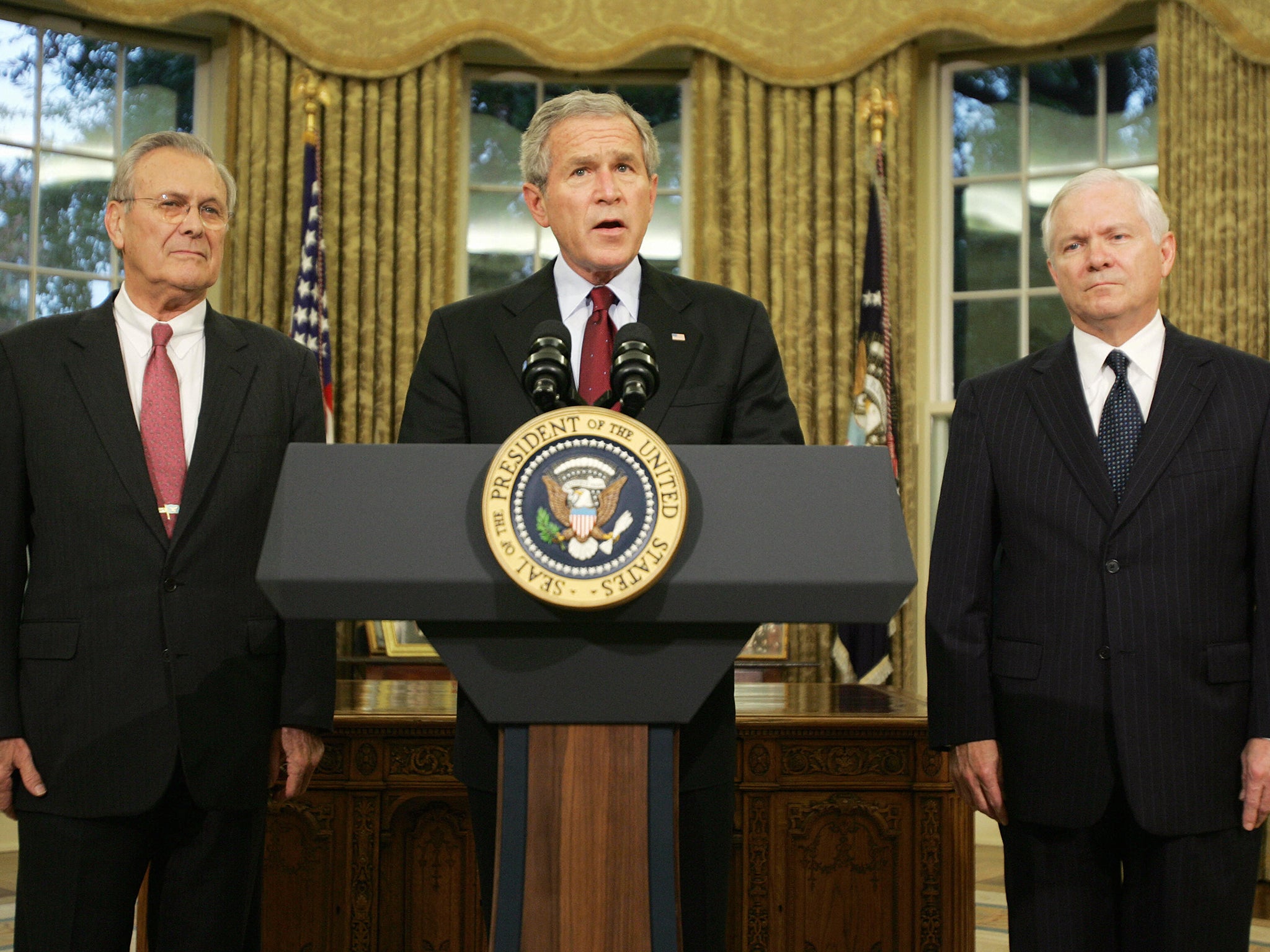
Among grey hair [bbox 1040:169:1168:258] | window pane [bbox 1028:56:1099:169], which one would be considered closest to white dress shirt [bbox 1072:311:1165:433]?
grey hair [bbox 1040:169:1168:258]

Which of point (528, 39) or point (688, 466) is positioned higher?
point (528, 39)

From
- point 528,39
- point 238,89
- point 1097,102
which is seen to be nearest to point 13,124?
point 238,89

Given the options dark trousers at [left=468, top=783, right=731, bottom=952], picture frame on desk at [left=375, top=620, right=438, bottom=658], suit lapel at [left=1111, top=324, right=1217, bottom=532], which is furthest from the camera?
picture frame on desk at [left=375, top=620, right=438, bottom=658]

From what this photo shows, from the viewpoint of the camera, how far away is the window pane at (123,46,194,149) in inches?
238

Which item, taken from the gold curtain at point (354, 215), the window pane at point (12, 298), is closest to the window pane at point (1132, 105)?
the gold curtain at point (354, 215)

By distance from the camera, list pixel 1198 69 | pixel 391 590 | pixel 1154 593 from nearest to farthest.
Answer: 1. pixel 391 590
2. pixel 1154 593
3. pixel 1198 69

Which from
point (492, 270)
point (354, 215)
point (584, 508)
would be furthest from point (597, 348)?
point (492, 270)

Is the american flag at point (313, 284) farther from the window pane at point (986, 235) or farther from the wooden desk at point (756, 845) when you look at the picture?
the window pane at point (986, 235)

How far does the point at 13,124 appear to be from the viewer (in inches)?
227

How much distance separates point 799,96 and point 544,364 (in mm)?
4822

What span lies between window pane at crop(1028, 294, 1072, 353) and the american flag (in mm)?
3163

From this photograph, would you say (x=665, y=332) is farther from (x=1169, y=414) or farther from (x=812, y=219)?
(x=812, y=219)

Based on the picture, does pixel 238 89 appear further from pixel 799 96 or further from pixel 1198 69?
pixel 1198 69

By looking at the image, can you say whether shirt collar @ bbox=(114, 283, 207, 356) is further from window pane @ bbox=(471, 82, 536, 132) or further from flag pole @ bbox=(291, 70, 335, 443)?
window pane @ bbox=(471, 82, 536, 132)
